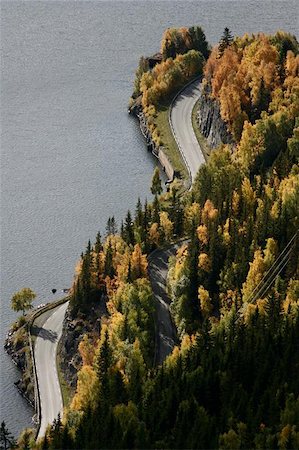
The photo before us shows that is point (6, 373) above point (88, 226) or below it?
below

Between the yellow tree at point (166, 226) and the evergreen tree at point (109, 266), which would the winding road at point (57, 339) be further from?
the evergreen tree at point (109, 266)

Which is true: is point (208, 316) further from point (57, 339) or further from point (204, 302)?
point (57, 339)

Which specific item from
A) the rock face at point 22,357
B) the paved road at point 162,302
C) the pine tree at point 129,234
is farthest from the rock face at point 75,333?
the pine tree at point 129,234

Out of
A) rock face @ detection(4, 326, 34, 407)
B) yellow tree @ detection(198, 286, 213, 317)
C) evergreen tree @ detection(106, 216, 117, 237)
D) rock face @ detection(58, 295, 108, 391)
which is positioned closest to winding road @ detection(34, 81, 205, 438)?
rock face @ detection(4, 326, 34, 407)

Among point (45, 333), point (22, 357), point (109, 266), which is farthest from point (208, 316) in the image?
point (22, 357)

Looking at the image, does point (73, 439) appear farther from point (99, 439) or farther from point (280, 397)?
point (280, 397)

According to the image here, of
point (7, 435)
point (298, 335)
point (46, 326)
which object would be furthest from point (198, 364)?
point (46, 326)

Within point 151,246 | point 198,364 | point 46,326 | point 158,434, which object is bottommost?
point 158,434

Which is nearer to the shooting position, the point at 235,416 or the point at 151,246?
the point at 235,416
